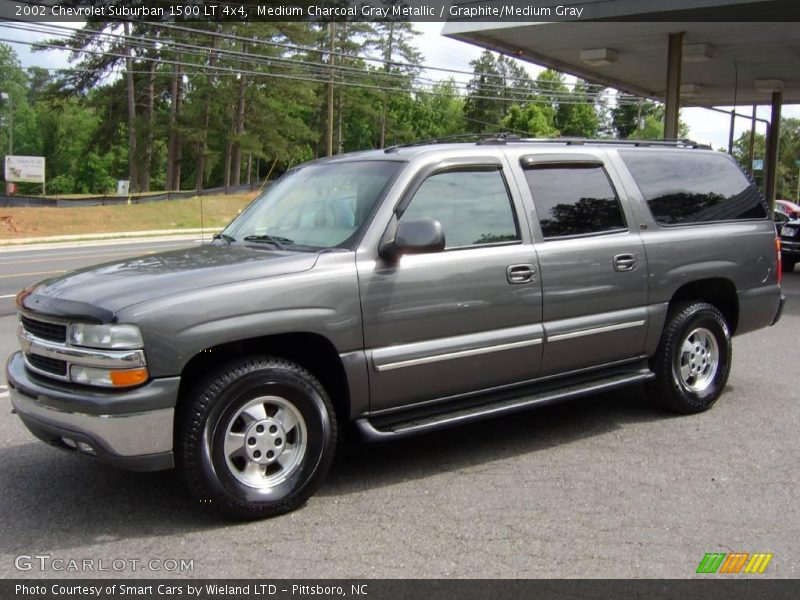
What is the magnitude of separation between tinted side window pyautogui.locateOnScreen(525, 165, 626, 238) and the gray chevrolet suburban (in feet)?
0.05

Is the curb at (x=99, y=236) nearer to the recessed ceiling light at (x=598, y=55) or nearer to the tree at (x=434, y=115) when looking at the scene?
the recessed ceiling light at (x=598, y=55)

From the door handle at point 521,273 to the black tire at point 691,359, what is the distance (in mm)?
1406

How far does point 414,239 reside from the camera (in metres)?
4.19

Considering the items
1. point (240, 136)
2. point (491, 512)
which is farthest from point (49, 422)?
point (240, 136)

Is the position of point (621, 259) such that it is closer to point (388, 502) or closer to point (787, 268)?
point (388, 502)

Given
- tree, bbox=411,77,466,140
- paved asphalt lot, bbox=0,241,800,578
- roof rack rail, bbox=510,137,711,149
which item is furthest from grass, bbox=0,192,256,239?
tree, bbox=411,77,466,140

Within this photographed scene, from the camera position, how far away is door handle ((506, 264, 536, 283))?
15.4ft

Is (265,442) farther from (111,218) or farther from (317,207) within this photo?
(111,218)

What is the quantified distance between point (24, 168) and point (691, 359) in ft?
155

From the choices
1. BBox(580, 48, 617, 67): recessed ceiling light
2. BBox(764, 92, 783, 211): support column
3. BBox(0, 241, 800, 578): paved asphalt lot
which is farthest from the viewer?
BBox(764, 92, 783, 211): support column

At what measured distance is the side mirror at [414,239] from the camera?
4.19m

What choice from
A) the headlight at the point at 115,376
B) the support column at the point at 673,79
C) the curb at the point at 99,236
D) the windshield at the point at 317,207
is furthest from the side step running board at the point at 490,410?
the curb at the point at 99,236

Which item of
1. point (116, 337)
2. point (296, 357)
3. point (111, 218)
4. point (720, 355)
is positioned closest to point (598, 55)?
point (720, 355)

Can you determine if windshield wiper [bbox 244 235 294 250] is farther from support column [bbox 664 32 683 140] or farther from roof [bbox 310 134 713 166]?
support column [bbox 664 32 683 140]
